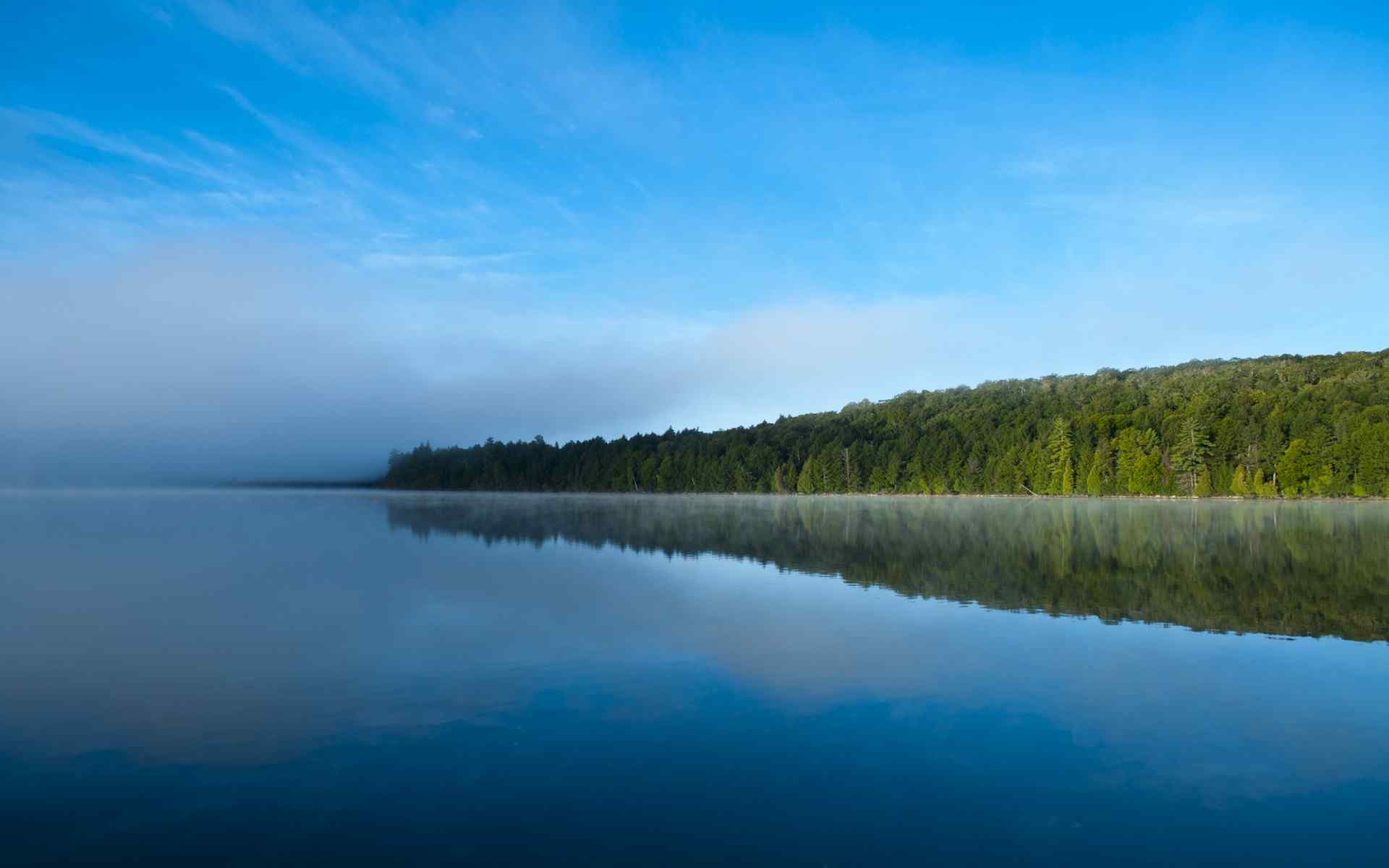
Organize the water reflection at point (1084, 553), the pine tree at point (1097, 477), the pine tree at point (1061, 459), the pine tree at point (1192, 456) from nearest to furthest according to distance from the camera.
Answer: the water reflection at point (1084, 553), the pine tree at point (1192, 456), the pine tree at point (1097, 477), the pine tree at point (1061, 459)

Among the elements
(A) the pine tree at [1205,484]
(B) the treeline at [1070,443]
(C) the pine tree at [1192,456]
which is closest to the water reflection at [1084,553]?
(B) the treeline at [1070,443]

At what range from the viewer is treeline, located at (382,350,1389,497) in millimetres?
88625

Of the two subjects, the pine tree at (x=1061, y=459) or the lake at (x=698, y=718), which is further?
the pine tree at (x=1061, y=459)

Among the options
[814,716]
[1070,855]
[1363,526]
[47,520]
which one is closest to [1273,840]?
[1070,855]

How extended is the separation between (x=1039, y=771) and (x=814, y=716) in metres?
→ 2.92

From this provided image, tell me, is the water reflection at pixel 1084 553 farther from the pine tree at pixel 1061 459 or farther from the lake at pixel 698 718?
the pine tree at pixel 1061 459

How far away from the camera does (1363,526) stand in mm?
43219

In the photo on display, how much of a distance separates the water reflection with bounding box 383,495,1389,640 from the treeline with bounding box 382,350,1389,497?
30.7m

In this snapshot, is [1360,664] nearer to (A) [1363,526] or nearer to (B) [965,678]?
(B) [965,678]

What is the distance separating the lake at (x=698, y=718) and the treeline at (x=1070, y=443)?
78604 mm

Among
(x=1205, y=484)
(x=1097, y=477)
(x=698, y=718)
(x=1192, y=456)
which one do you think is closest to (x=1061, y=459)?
(x=1097, y=477)

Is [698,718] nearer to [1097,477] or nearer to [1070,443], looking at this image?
[1097,477]

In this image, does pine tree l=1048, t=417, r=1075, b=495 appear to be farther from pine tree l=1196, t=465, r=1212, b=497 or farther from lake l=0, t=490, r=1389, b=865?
lake l=0, t=490, r=1389, b=865

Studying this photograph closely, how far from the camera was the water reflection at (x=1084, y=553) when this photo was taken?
18.8 metres
